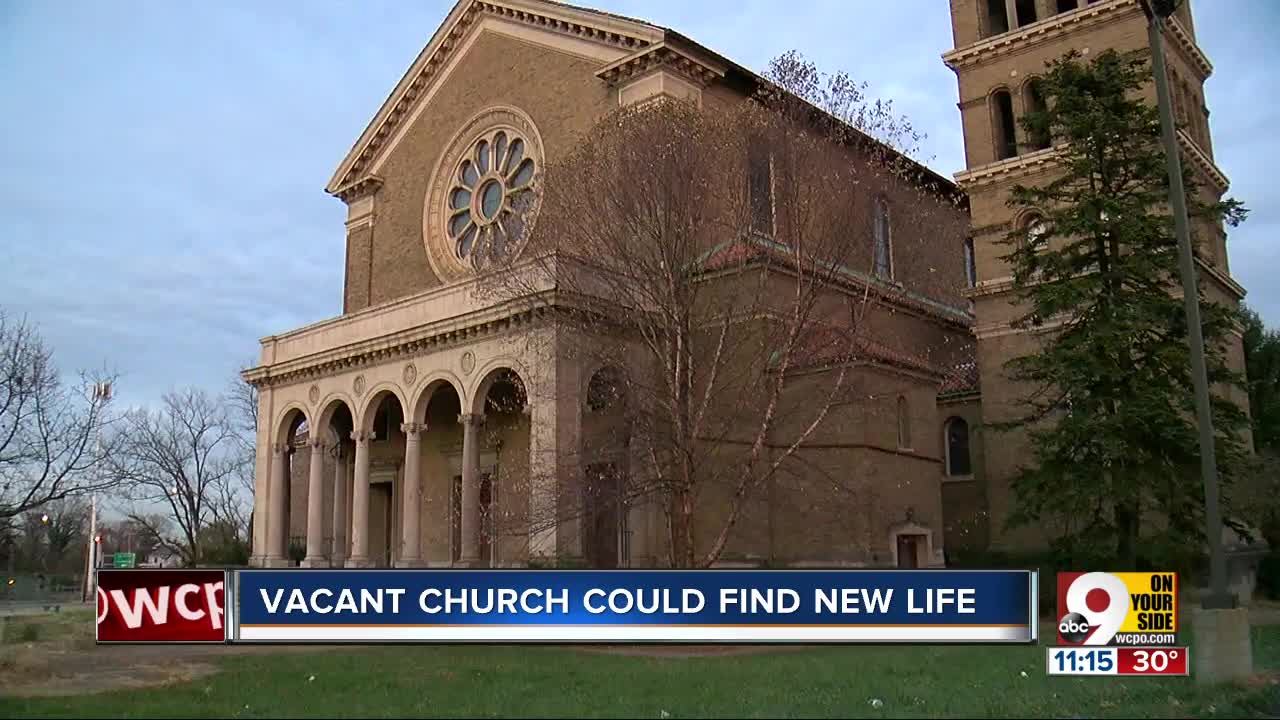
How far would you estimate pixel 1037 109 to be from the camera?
1264 inches

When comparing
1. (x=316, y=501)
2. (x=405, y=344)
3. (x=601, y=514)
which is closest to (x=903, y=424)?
(x=601, y=514)

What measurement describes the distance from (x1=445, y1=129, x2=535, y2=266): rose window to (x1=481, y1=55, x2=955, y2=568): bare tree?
11.0 metres

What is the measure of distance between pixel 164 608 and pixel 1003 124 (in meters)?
28.9

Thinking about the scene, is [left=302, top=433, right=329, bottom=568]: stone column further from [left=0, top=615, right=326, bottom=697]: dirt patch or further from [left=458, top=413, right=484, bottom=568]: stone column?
[left=0, top=615, right=326, bottom=697]: dirt patch

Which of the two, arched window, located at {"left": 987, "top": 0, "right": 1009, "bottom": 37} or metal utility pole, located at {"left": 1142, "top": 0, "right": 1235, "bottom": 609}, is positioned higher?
arched window, located at {"left": 987, "top": 0, "right": 1009, "bottom": 37}

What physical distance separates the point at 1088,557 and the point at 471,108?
23.3 meters

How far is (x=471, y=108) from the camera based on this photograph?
118 feet

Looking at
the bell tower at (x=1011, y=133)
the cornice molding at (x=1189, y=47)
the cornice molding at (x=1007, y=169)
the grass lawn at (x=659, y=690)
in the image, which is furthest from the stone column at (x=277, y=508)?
the cornice molding at (x=1189, y=47)

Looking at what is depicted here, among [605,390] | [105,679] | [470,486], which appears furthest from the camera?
[470,486]

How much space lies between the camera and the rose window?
109 ft

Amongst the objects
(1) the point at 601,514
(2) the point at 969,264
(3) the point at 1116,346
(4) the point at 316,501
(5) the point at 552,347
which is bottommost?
(1) the point at 601,514

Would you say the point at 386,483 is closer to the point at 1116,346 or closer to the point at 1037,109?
the point at 1116,346

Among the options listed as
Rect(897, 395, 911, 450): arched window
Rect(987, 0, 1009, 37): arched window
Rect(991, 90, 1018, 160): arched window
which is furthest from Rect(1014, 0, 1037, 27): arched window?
Rect(897, 395, 911, 450): arched window

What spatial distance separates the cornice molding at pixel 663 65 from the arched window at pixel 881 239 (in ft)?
30.7
